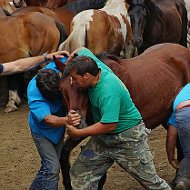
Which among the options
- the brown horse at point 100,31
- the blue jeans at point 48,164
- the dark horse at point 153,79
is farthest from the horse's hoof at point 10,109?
the blue jeans at point 48,164

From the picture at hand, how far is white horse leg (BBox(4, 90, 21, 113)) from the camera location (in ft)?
31.3

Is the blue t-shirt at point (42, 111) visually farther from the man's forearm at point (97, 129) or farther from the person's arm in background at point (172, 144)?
the person's arm in background at point (172, 144)

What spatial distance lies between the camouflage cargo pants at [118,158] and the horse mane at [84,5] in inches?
243

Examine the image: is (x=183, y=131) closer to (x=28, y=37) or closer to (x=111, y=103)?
(x=111, y=103)

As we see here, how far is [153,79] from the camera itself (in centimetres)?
556

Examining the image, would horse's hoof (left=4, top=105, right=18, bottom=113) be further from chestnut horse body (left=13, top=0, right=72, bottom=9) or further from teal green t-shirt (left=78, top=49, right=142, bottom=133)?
teal green t-shirt (left=78, top=49, right=142, bottom=133)

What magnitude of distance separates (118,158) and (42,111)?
0.72 m

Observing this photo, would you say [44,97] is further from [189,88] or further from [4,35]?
[4,35]

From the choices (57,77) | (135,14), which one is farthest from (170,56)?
(135,14)

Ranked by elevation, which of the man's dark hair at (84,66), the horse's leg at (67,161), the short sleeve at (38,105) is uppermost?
the man's dark hair at (84,66)

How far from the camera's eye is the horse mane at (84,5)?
10609 millimetres

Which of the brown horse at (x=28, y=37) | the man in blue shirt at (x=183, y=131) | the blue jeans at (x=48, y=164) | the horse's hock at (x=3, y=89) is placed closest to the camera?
the man in blue shirt at (x=183, y=131)

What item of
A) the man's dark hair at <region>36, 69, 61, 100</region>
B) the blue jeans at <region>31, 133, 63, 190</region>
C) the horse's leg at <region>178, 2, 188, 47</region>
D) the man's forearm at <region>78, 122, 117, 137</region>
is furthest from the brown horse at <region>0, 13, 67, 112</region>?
the man's forearm at <region>78, 122, 117, 137</region>

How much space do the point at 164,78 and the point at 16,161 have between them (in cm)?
211
